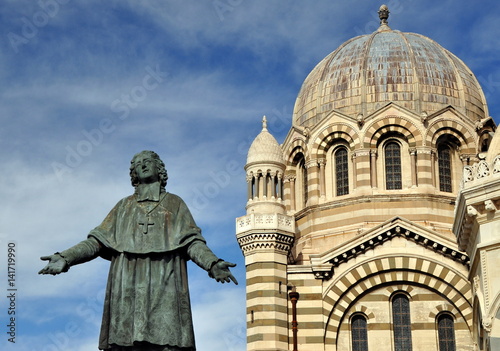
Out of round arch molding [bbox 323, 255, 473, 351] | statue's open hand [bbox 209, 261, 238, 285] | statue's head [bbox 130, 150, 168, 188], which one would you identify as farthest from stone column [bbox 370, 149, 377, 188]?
statue's open hand [bbox 209, 261, 238, 285]

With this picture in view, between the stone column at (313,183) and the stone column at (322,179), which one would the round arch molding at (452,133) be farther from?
the stone column at (313,183)

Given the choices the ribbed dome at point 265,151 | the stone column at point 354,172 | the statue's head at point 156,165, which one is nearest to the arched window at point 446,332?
the stone column at point 354,172

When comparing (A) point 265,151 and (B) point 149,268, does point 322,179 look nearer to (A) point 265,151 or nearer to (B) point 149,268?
(A) point 265,151

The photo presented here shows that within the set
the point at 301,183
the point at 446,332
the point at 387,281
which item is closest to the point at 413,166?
the point at 301,183

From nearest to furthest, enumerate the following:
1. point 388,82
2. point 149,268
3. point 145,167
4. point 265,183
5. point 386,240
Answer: point 149,268 → point 145,167 → point 386,240 → point 265,183 → point 388,82

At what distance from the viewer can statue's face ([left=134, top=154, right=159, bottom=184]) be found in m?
10.9

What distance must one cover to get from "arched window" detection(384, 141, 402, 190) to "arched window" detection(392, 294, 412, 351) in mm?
4673

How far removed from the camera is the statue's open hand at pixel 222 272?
32.3ft

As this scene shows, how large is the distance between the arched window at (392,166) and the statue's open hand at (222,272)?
30722mm

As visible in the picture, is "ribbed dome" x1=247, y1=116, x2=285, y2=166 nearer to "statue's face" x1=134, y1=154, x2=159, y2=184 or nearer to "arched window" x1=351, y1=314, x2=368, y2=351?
"arched window" x1=351, y1=314, x2=368, y2=351

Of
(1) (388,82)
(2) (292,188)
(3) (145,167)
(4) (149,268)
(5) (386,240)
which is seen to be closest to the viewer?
(4) (149,268)

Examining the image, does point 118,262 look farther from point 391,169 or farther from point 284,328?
point 391,169

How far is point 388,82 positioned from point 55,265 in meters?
33.0

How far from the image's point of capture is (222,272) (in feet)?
32.5
